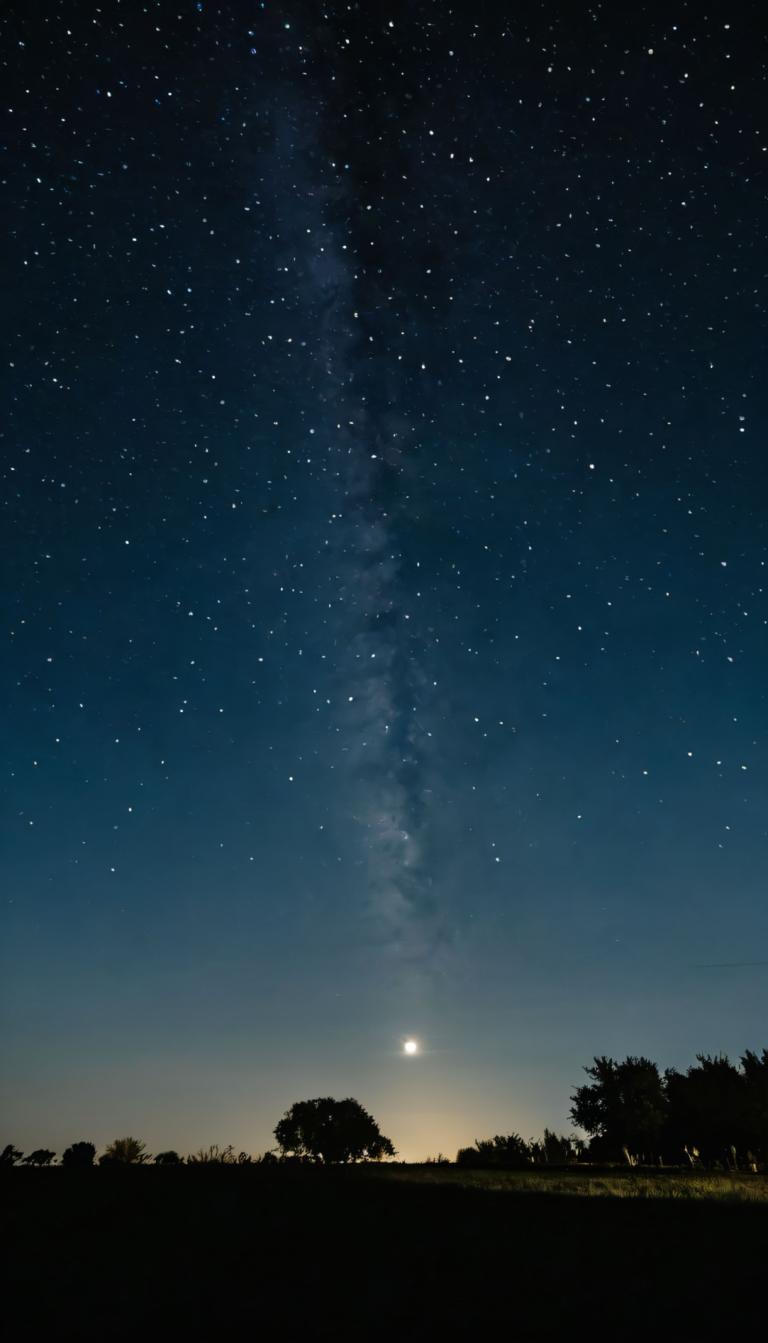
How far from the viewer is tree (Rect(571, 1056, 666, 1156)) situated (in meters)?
41.5

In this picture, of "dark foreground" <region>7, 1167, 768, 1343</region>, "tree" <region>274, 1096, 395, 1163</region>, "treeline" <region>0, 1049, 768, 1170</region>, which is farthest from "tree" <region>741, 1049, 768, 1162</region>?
"dark foreground" <region>7, 1167, 768, 1343</region>

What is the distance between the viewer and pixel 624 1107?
42.7m

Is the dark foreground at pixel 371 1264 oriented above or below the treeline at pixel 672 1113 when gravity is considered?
above

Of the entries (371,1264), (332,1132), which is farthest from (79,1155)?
(332,1132)

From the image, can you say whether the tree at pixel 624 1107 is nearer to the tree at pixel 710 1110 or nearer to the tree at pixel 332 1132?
the tree at pixel 710 1110

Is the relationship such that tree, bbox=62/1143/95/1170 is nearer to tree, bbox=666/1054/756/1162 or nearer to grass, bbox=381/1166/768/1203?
grass, bbox=381/1166/768/1203

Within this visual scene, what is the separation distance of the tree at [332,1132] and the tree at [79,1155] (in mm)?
45430

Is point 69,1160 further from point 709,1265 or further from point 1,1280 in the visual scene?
point 709,1265

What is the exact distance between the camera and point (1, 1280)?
5922 mm

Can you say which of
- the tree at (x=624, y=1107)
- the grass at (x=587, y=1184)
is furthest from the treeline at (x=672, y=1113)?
the grass at (x=587, y=1184)

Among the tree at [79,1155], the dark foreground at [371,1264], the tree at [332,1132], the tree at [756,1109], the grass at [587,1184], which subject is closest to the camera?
the dark foreground at [371,1264]

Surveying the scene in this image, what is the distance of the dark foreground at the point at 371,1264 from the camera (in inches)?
202

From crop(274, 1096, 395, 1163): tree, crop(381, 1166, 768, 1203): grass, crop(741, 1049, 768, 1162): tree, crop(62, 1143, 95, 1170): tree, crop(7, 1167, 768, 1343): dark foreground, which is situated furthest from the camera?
crop(274, 1096, 395, 1163): tree

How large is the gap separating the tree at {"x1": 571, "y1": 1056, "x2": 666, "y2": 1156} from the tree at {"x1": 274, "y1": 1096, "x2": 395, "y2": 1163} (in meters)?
17.3
